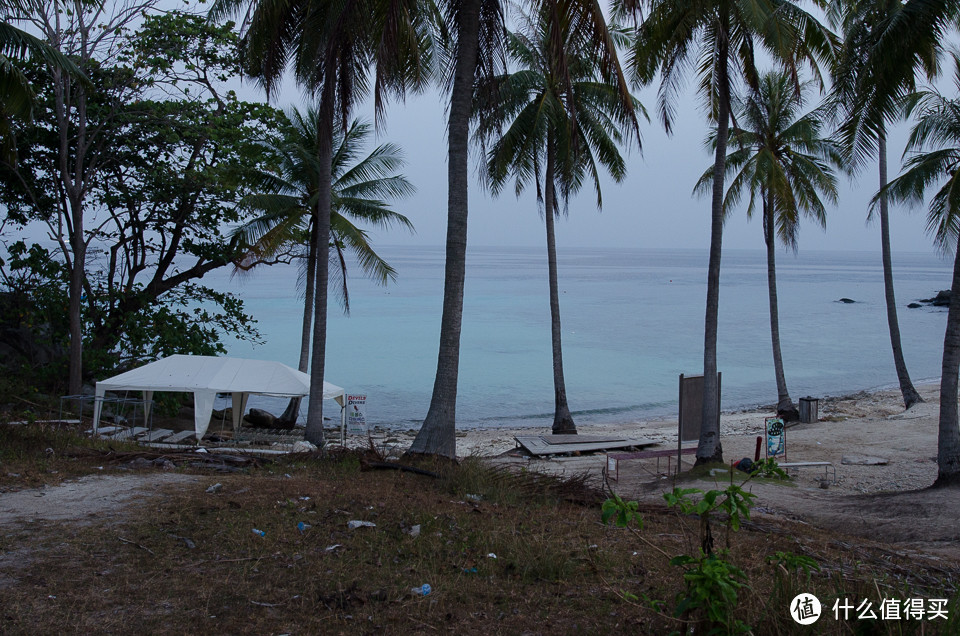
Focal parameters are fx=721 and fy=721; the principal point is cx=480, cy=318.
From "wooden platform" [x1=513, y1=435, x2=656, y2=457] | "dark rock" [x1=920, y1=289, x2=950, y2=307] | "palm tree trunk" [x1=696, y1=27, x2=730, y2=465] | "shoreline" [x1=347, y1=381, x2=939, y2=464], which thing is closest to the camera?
"palm tree trunk" [x1=696, y1=27, x2=730, y2=465]

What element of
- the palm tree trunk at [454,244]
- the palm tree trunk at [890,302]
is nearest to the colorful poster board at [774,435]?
the palm tree trunk at [454,244]

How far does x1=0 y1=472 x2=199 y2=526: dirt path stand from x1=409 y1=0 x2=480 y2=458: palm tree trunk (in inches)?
122

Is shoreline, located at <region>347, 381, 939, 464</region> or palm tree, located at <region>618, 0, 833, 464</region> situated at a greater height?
palm tree, located at <region>618, 0, 833, 464</region>

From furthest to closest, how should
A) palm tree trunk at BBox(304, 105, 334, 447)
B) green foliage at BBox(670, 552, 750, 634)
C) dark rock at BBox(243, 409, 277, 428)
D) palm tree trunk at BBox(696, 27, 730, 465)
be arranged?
1. dark rock at BBox(243, 409, 277, 428)
2. palm tree trunk at BBox(304, 105, 334, 447)
3. palm tree trunk at BBox(696, 27, 730, 465)
4. green foliage at BBox(670, 552, 750, 634)

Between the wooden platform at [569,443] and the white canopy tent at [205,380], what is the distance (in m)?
4.61

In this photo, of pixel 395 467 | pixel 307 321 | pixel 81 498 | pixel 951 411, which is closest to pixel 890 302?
pixel 951 411

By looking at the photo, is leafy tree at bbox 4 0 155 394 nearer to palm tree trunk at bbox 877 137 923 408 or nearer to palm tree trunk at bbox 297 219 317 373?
palm tree trunk at bbox 297 219 317 373

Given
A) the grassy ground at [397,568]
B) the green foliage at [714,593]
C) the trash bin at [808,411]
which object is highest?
the green foliage at [714,593]

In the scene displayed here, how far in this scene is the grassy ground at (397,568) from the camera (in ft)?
13.4

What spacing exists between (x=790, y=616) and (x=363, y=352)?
40510 millimetres

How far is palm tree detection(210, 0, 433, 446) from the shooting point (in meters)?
10.3

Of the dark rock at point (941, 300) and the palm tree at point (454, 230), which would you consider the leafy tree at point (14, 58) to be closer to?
the palm tree at point (454, 230)

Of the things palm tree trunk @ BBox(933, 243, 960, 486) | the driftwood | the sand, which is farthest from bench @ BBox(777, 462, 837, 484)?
the driftwood

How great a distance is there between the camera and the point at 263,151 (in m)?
18.8
